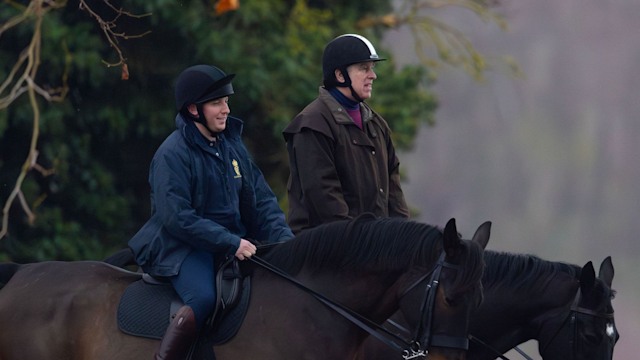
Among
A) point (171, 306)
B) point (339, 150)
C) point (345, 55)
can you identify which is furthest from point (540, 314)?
point (171, 306)

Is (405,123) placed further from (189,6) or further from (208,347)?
(208,347)

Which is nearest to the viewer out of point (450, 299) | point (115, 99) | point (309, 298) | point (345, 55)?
point (450, 299)

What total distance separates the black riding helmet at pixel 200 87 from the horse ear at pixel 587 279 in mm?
2119

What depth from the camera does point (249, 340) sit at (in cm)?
702

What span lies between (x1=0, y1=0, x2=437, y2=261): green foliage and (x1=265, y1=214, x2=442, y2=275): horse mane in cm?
668

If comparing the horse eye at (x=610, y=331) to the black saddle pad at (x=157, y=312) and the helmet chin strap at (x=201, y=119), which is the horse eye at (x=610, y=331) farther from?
the helmet chin strap at (x=201, y=119)

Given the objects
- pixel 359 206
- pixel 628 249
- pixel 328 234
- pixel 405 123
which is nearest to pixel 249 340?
pixel 328 234

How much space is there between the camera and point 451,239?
262 inches

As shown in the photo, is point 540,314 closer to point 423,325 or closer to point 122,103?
point 423,325

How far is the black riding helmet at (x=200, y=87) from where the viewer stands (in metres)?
7.36

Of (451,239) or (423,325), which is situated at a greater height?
(451,239)

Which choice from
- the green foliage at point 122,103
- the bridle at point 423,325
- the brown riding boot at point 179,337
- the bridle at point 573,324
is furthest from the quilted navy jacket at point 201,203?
the green foliage at point 122,103

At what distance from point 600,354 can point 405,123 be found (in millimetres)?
8190

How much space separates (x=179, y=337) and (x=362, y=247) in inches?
38.4
